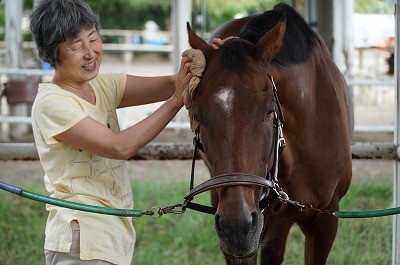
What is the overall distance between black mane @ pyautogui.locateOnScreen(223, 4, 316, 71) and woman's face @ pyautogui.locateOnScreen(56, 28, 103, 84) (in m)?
0.46

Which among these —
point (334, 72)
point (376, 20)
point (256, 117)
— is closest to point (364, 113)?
point (376, 20)

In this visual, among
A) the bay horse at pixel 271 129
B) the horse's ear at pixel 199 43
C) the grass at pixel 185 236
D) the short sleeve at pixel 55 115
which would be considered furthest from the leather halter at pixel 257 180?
the grass at pixel 185 236

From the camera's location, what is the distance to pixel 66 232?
7.95 ft

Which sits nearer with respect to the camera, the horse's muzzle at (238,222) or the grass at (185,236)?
the horse's muzzle at (238,222)

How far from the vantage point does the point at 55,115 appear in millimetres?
2400

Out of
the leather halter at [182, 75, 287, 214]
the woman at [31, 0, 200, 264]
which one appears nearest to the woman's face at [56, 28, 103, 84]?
the woman at [31, 0, 200, 264]

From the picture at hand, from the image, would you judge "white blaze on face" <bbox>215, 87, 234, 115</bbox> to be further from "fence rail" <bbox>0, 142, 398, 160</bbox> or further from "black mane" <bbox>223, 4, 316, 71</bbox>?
"fence rail" <bbox>0, 142, 398, 160</bbox>

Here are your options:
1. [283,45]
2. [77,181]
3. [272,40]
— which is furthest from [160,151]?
[272,40]

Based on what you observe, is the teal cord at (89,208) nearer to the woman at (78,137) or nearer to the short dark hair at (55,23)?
the woman at (78,137)

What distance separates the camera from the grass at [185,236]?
4707 millimetres

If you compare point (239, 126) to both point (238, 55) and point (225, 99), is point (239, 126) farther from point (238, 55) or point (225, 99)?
point (238, 55)

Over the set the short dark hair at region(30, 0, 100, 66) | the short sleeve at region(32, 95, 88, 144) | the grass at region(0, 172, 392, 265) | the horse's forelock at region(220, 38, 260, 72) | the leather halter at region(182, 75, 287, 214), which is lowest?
the grass at region(0, 172, 392, 265)

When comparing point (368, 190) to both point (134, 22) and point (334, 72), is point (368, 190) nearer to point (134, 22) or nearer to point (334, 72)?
point (334, 72)

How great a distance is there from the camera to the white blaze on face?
2.32 metres
